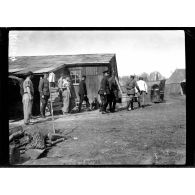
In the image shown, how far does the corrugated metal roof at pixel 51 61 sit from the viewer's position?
4.46 metres

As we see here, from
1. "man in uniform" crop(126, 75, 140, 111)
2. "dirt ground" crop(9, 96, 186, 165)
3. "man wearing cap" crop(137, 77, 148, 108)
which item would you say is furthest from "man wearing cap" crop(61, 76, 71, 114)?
"man wearing cap" crop(137, 77, 148, 108)

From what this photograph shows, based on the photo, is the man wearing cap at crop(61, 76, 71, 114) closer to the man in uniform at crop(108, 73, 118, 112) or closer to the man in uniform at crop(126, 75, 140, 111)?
the man in uniform at crop(108, 73, 118, 112)

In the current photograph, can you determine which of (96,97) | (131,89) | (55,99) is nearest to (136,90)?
(131,89)

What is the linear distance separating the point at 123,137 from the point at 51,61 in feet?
5.33

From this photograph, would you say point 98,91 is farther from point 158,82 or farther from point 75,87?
point 158,82

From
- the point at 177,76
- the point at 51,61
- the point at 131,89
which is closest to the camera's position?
the point at 177,76

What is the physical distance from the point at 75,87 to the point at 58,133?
767mm

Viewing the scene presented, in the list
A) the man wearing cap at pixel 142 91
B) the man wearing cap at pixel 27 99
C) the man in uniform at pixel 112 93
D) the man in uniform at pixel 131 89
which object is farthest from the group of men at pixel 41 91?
the man wearing cap at pixel 142 91

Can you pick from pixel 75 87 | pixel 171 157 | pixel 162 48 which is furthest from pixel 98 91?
pixel 171 157

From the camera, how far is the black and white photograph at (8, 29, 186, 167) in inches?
173

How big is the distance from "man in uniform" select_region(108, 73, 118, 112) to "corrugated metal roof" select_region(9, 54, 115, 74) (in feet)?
1.07

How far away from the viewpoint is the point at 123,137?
4477 mm

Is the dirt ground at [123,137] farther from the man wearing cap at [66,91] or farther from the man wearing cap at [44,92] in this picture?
the man wearing cap at [44,92]

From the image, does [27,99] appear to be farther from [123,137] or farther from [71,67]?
[123,137]
